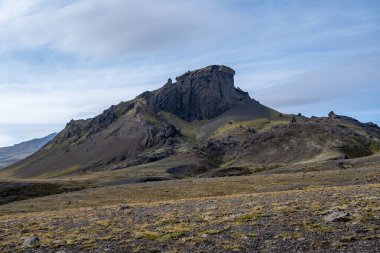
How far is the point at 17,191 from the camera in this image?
114m

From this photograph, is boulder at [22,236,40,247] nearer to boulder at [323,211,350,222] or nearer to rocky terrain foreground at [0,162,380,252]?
rocky terrain foreground at [0,162,380,252]

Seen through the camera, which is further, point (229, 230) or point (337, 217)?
point (229, 230)

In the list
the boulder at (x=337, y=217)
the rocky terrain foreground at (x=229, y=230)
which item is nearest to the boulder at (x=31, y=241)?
the rocky terrain foreground at (x=229, y=230)

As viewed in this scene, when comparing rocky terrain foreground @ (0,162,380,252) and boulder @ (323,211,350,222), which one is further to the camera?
boulder @ (323,211,350,222)

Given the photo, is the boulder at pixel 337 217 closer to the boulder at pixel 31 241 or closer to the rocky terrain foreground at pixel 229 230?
the rocky terrain foreground at pixel 229 230

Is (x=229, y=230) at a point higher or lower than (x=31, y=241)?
lower

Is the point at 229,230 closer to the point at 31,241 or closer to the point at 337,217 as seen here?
the point at 337,217

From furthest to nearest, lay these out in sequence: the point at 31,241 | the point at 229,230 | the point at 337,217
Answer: the point at 31,241, the point at 229,230, the point at 337,217

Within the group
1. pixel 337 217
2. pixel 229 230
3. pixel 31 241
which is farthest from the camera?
pixel 31 241

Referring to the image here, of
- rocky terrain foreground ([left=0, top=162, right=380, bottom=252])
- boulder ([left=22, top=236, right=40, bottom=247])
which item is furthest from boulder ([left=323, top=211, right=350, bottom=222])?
boulder ([left=22, top=236, right=40, bottom=247])

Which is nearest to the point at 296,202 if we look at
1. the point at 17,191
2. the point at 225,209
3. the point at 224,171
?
the point at 225,209

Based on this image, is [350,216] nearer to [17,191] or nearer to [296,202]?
[296,202]

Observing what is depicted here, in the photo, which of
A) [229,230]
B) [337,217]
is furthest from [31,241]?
[337,217]

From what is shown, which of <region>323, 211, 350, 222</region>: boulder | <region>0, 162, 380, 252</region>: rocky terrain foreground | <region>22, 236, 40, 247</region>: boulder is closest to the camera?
<region>0, 162, 380, 252</region>: rocky terrain foreground
